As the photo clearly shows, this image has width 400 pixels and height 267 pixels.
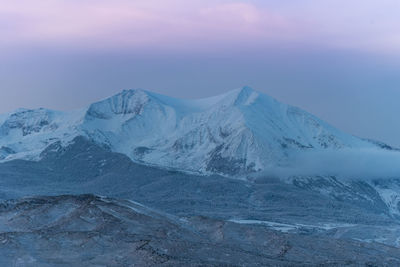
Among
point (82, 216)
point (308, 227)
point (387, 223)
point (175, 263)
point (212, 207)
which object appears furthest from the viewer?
point (212, 207)

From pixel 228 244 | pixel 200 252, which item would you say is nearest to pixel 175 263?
pixel 200 252

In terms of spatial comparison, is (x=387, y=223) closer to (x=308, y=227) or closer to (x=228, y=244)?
(x=308, y=227)

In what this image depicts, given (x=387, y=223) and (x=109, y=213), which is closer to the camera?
(x=109, y=213)

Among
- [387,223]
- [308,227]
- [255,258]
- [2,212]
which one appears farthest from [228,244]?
[387,223]

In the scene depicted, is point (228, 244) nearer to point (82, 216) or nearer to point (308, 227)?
point (82, 216)

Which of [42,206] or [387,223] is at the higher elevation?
[42,206]

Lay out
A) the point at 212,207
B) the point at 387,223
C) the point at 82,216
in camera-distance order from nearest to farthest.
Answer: the point at 82,216 → the point at 387,223 → the point at 212,207

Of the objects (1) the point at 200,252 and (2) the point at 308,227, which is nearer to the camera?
(1) the point at 200,252

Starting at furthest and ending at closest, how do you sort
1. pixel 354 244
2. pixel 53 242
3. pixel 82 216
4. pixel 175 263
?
pixel 354 244
pixel 82 216
pixel 53 242
pixel 175 263

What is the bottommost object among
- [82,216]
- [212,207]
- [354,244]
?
[212,207]
